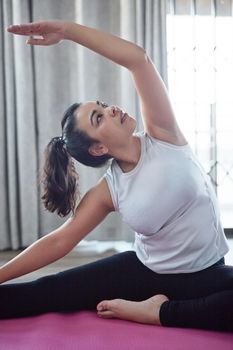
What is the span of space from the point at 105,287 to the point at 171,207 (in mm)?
356

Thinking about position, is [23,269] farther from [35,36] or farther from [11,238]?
[11,238]

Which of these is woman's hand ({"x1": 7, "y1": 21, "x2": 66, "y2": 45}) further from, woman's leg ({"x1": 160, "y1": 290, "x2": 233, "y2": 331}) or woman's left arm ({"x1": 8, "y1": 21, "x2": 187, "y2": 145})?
woman's leg ({"x1": 160, "y1": 290, "x2": 233, "y2": 331})

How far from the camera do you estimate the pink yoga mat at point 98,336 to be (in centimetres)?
118

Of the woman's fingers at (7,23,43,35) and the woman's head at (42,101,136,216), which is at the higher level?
the woman's fingers at (7,23,43,35)

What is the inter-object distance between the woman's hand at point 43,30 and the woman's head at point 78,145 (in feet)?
0.74

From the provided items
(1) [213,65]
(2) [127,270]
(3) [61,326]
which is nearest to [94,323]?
(3) [61,326]

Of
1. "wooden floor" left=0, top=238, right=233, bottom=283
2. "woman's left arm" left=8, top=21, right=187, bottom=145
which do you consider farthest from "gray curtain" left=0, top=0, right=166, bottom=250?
"woman's left arm" left=8, top=21, right=187, bottom=145

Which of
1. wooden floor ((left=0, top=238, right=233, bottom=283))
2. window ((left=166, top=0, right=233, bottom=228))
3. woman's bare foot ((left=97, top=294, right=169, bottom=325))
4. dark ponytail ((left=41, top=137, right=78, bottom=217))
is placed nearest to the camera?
woman's bare foot ((left=97, top=294, right=169, bottom=325))

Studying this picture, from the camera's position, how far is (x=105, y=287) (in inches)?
56.8

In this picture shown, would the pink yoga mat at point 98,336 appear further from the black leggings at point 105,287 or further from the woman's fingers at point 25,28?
the woman's fingers at point 25,28

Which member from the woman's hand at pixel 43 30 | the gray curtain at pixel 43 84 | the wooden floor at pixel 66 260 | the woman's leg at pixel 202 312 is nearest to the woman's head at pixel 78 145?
the woman's hand at pixel 43 30

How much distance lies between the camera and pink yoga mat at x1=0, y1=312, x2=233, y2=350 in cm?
118

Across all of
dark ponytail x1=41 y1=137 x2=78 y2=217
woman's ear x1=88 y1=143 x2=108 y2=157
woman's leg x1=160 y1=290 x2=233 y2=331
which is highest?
woman's ear x1=88 y1=143 x2=108 y2=157

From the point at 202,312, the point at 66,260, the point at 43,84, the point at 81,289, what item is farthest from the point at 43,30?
the point at 66,260
